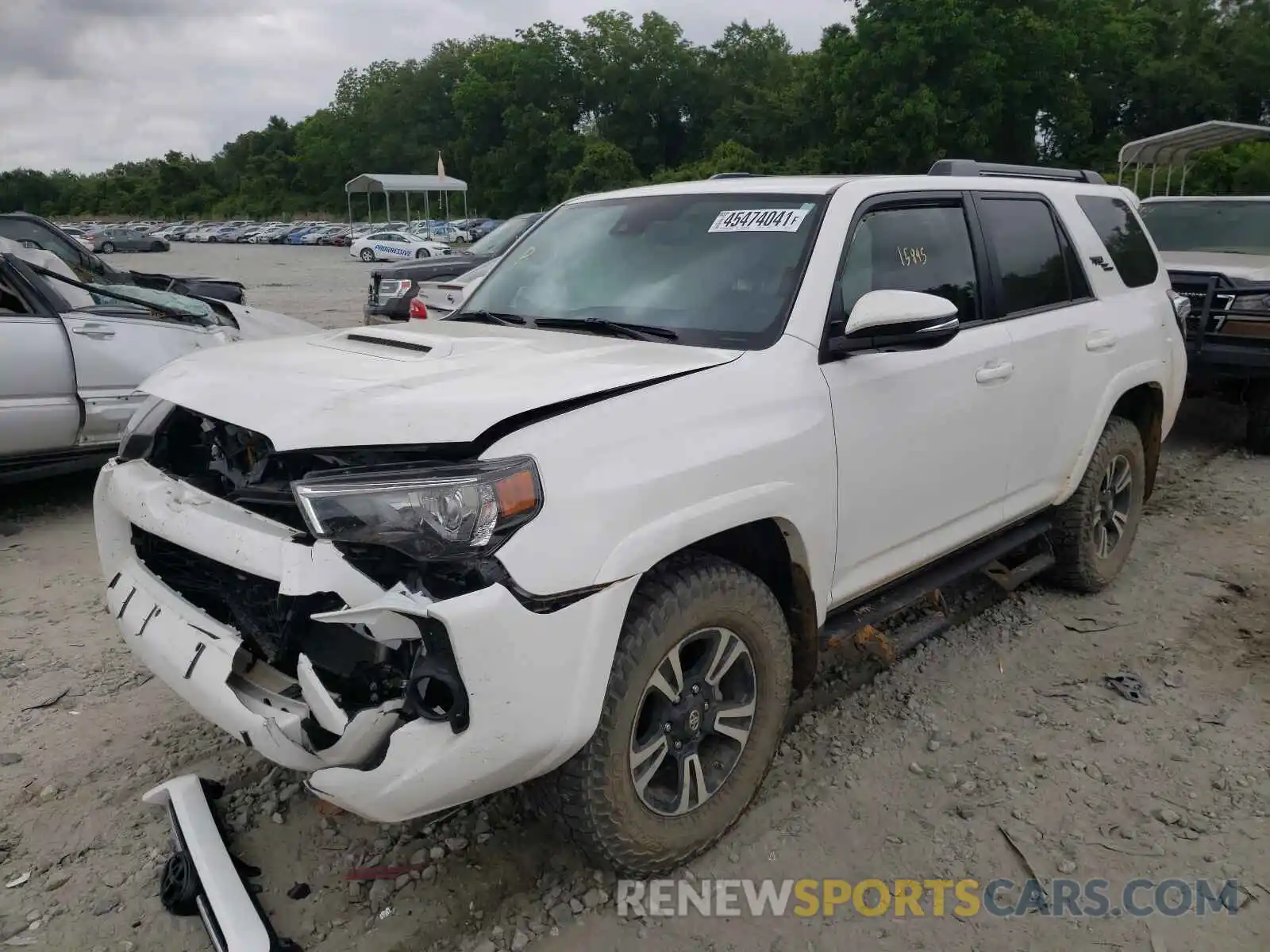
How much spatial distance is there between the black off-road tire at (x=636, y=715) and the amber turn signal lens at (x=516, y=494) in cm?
45

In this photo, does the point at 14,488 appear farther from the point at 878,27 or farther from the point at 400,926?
the point at 878,27

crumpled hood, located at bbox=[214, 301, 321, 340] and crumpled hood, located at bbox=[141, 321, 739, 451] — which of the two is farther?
crumpled hood, located at bbox=[214, 301, 321, 340]

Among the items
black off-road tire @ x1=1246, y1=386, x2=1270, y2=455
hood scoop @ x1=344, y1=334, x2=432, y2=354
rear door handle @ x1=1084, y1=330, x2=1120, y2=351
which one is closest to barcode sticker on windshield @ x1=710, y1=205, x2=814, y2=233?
hood scoop @ x1=344, y1=334, x2=432, y2=354

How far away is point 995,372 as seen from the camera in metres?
3.53

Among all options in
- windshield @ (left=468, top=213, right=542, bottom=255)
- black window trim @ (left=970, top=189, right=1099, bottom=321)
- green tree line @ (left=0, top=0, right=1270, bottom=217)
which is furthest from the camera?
green tree line @ (left=0, top=0, right=1270, bottom=217)

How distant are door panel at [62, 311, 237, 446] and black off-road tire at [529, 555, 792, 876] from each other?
4.34 metres

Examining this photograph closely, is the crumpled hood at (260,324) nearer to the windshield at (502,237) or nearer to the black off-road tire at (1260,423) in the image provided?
the windshield at (502,237)

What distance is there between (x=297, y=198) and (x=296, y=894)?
98251 millimetres

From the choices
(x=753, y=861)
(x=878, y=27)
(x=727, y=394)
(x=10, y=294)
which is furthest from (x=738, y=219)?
(x=878, y=27)

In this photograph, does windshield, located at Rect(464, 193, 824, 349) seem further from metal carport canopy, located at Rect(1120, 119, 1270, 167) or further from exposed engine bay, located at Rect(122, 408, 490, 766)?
metal carport canopy, located at Rect(1120, 119, 1270, 167)

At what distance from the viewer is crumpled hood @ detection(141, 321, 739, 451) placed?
218 cm

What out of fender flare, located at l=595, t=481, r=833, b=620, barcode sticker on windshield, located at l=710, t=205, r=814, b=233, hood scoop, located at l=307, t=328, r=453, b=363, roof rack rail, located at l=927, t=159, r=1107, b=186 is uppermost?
roof rack rail, located at l=927, t=159, r=1107, b=186

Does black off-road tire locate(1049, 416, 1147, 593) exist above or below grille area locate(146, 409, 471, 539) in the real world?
below

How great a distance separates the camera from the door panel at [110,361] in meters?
5.67
